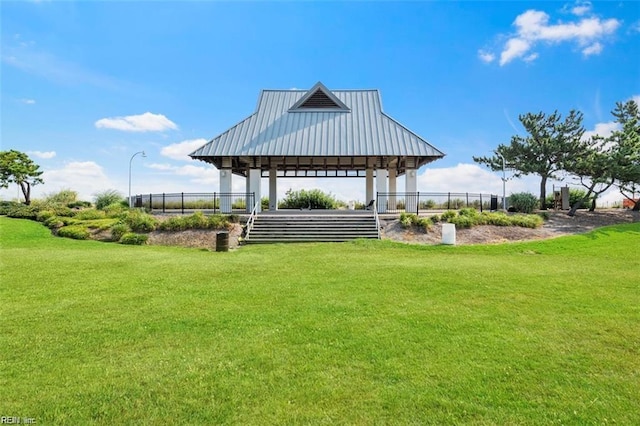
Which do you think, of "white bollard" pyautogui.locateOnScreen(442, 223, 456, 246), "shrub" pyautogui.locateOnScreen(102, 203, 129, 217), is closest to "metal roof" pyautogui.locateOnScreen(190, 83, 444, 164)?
"shrub" pyautogui.locateOnScreen(102, 203, 129, 217)

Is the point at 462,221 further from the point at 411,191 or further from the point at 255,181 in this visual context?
the point at 255,181

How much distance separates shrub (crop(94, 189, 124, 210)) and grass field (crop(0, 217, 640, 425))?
1786 cm

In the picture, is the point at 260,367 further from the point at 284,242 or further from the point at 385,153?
the point at 385,153

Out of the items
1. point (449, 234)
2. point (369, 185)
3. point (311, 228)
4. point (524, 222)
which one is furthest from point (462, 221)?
point (369, 185)

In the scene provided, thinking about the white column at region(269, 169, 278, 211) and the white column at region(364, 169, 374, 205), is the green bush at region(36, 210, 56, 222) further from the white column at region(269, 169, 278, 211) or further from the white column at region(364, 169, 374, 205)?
the white column at region(364, 169, 374, 205)

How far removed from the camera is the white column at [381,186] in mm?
21578

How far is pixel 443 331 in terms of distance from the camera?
526 centimetres

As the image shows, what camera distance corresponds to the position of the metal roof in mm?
21391

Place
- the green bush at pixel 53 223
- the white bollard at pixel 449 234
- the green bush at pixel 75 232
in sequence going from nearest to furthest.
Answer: the white bollard at pixel 449 234 < the green bush at pixel 75 232 < the green bush at pixel 53 223

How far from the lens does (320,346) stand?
4734mm

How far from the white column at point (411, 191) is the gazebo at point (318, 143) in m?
0.06

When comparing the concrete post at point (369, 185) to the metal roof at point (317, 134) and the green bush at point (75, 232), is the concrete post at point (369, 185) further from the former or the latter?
the green bush at point (75, 232)

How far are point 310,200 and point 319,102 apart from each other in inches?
305

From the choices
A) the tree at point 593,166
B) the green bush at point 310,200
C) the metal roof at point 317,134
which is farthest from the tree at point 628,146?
the green bush at point 310,200
